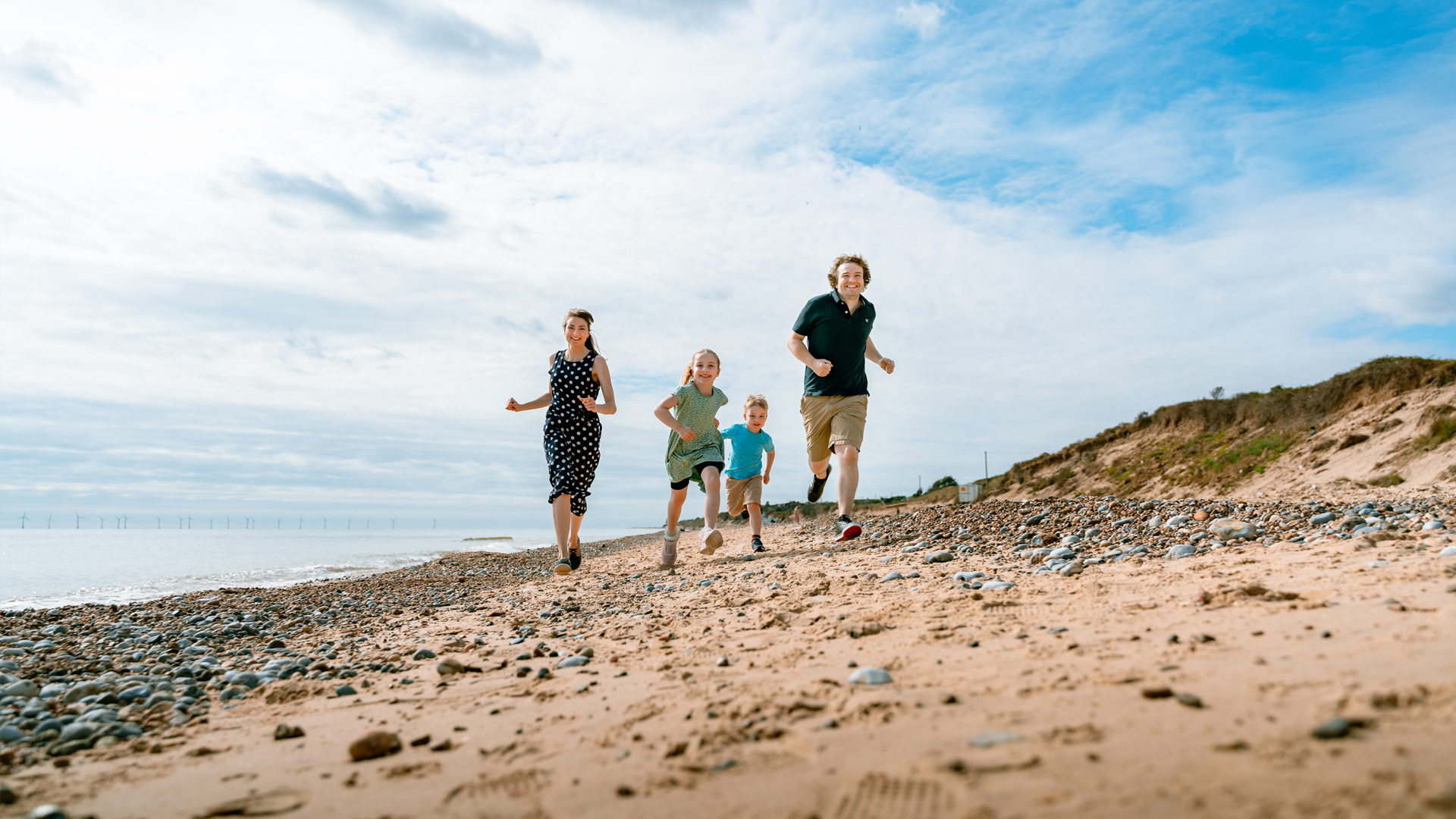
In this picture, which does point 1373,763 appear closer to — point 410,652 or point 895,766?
point 895,766

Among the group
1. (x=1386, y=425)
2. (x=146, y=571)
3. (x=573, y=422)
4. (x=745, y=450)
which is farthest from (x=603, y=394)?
(x=1386, y=425)

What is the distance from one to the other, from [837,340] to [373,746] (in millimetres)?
6146

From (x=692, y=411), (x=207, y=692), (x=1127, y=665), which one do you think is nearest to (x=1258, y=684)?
(x=1127, y=665)

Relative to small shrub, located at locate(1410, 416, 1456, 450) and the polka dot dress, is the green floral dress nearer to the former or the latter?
the polka dot dress

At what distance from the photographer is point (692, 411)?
28.1ft

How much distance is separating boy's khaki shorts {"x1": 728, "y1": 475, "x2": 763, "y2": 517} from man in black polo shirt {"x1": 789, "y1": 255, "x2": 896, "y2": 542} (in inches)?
54.0

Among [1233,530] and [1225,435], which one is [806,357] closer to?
[1233,530]

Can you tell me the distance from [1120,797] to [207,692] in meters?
4.41

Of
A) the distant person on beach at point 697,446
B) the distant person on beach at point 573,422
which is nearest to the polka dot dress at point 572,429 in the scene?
the distant person on beach at point 573,422

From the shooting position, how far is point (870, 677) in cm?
286

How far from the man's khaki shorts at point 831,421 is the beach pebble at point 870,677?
5031 millimetres

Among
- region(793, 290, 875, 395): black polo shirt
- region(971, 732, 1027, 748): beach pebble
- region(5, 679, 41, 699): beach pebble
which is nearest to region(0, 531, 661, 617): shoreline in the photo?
region(5, 679, 41, 699): beach pebble

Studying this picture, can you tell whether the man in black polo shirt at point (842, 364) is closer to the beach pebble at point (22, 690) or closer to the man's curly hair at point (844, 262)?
the man's curly hair at point (844, 262)

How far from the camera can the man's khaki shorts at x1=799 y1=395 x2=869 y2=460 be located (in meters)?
7.92
